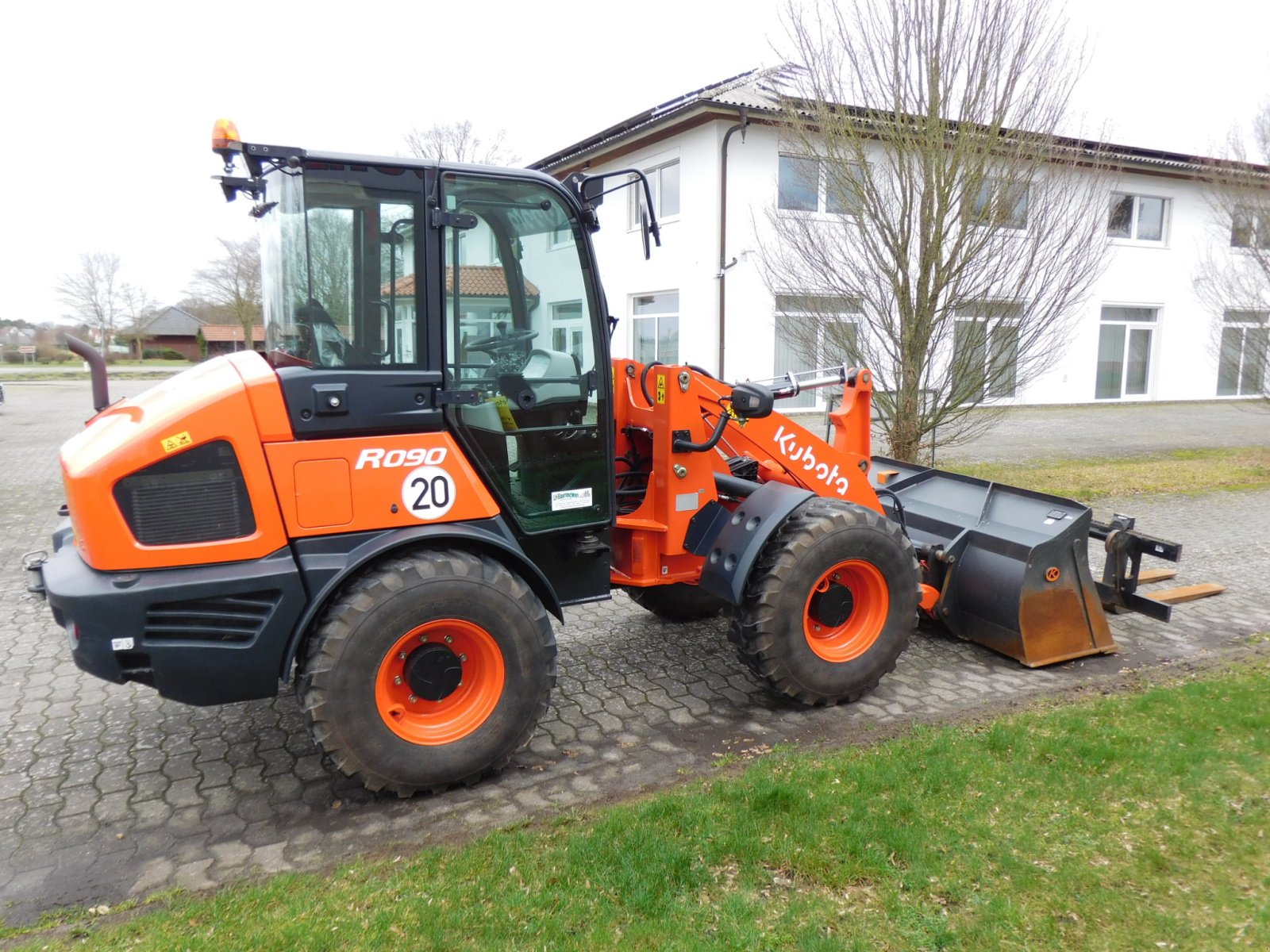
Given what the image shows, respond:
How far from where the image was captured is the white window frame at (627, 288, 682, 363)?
717 inches

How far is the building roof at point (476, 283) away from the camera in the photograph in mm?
3631

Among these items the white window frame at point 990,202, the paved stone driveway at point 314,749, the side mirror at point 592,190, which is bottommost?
the paved stone driveway at point 314,749

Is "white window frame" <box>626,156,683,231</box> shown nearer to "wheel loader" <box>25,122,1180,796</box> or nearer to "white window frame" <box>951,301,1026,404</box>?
"white window frame" <box>951,301,1026,404</box>

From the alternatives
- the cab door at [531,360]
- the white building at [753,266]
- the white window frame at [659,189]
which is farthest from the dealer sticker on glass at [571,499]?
the white window frame at [659,189]

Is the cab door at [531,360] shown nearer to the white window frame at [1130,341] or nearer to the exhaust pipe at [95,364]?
the exhaust pipe at [95,364]

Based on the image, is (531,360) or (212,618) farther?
(531,360)

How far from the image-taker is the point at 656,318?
19.0 metres

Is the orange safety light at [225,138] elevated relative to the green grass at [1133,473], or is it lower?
elevated

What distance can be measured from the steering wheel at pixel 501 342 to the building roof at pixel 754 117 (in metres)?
6.18

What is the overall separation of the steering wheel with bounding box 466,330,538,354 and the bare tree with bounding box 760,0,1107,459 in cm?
600

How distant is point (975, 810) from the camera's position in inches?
138

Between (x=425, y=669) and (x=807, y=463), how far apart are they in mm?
2484

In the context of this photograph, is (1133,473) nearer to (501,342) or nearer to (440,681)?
(501,342)

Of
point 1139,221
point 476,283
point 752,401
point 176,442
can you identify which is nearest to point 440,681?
point 176,442
